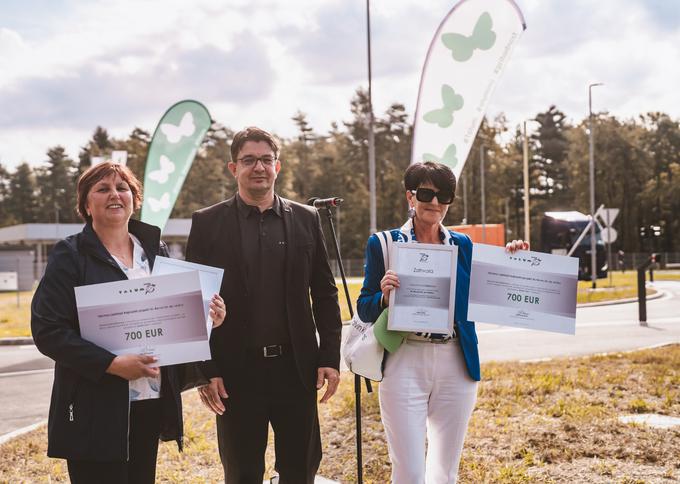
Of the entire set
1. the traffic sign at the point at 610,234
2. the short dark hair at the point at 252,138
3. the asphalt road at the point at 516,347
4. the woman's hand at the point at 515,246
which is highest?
the short dark hair at the point at 252,138

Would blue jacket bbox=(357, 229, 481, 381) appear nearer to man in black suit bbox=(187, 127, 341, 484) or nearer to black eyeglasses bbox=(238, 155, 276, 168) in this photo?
man in black suit bbox=(187, 127, 341, 484)

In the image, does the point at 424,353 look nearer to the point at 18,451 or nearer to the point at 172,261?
the point at 172,261

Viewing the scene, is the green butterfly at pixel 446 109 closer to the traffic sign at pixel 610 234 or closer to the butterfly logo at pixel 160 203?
the butterfly logo at pixel 160 203

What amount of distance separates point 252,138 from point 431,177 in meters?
0.91

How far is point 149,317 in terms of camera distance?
9.32ft

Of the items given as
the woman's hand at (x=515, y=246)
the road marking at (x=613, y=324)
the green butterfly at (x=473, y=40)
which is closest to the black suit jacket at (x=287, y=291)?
the woman's hand at (x=515, y=246)

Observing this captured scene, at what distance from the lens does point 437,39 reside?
9.52m

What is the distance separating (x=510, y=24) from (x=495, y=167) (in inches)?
2489

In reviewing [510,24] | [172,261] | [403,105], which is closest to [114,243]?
[172,261]

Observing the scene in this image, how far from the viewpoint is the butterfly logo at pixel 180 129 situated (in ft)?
54.4

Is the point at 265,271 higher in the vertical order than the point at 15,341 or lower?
higher

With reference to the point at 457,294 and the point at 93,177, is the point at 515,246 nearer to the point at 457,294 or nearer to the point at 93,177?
the point at 457,294

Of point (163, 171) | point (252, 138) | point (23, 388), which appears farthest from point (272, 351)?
point (163, 171)

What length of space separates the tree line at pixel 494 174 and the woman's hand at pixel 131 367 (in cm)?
6332
